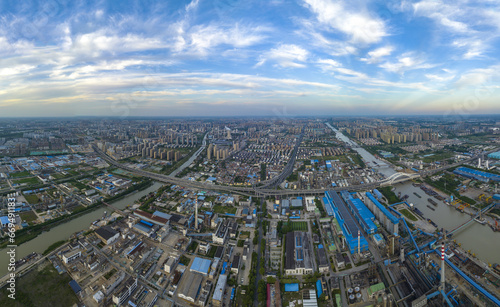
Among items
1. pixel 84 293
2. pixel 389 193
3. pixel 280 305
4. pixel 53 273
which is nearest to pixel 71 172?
pixel 53 273

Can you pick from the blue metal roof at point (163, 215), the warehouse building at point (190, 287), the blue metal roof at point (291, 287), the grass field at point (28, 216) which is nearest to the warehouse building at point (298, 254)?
the blue metal roof at point (291, 287)

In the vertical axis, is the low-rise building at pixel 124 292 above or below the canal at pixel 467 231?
below

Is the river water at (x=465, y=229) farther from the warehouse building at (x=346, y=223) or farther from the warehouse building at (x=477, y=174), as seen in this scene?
the warehouse building at (x=477, y=174)

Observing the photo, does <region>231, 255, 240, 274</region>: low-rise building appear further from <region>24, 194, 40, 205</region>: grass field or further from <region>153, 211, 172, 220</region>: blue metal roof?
<region>24, 194, 40, 205</region>: grass field

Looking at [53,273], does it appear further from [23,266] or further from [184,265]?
[184,265]

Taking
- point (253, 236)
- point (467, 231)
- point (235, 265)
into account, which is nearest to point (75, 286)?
point (235, 265)

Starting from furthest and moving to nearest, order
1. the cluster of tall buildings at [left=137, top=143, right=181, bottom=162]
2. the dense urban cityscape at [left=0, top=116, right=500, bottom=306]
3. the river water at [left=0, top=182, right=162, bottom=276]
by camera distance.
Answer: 1. the cluster of tall buildings at [left=137, top=143, right=181, bottom=162]
2. the river water at [left=0, top=182, right=162, bottom=276]
3. the dense urban cityscape at [left=0, top=116, right=500, bottom=306]

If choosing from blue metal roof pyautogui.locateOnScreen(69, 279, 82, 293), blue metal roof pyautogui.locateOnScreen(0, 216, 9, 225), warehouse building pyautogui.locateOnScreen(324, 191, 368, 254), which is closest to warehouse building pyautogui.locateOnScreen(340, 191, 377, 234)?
warehouse building pyautogui.locateOnScreen(324, 191, 368, 254)
